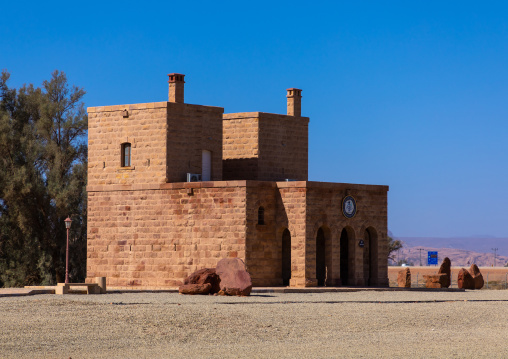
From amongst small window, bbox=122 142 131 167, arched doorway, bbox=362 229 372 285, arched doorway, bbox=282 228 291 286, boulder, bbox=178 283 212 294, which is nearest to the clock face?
arched doorway, bbox=362 229 372 285

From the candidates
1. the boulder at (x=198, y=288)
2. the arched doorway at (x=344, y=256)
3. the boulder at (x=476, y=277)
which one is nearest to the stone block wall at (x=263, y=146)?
the arched doorway at (x=344, y=256)

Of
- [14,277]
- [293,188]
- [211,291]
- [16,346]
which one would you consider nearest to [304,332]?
[16,346]

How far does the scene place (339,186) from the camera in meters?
31.6

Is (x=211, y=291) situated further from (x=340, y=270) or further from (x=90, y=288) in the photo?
(x=340, y=270)

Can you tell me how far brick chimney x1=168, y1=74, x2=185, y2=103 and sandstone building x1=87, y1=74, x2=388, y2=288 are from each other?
0.04 metres

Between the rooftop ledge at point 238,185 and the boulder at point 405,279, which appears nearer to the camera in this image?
the rooftop ledge at point 238,185

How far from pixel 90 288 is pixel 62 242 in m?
17.6

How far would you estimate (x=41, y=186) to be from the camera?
42.6 meters

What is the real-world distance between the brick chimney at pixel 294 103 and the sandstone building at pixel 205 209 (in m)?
1.52

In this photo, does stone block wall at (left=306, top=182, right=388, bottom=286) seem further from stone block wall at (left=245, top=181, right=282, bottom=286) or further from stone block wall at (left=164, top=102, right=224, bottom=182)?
stone block wall at (left=164, top=102, right=224, bottom=182)

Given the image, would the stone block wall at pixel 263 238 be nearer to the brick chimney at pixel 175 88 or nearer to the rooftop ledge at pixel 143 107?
the rooftop ledge at pixel 143 107

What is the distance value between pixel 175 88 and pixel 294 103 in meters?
5.71

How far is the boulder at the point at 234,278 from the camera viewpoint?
25891mm

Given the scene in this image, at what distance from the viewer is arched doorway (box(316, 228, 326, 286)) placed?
32119 millimetres
